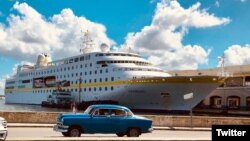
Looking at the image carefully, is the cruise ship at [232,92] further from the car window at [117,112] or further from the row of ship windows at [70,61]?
the car window at [117,112]

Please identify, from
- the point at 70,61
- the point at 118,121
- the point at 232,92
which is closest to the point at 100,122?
the point at 118,121

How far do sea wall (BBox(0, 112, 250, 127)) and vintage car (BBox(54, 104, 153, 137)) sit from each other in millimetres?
9076

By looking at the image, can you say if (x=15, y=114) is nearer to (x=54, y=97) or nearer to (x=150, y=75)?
(x=150, y=75)

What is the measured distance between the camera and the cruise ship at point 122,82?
6575cm

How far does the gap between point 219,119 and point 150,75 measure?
147 ft

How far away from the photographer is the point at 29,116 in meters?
26.6

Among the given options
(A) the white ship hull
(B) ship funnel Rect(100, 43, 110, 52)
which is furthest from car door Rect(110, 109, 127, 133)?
(B) ship funnel Rect(100, 43, 110, 52)

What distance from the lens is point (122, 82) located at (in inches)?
2788

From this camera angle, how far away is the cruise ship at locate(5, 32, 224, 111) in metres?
65.8

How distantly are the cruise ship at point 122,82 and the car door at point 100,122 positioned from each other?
142 feet

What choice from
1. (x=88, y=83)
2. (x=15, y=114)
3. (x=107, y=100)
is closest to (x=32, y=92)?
(x=88, y=83)

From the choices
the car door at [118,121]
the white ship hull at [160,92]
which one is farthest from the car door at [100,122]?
the white ship hull at [160,92]

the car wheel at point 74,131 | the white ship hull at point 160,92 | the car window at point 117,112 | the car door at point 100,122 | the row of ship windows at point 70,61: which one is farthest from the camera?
the row of ship windows at point 70,61

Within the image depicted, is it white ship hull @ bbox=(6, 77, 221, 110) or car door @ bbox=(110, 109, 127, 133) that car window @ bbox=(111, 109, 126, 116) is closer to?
car door @ bbox=(110, 109, 127, 133)
